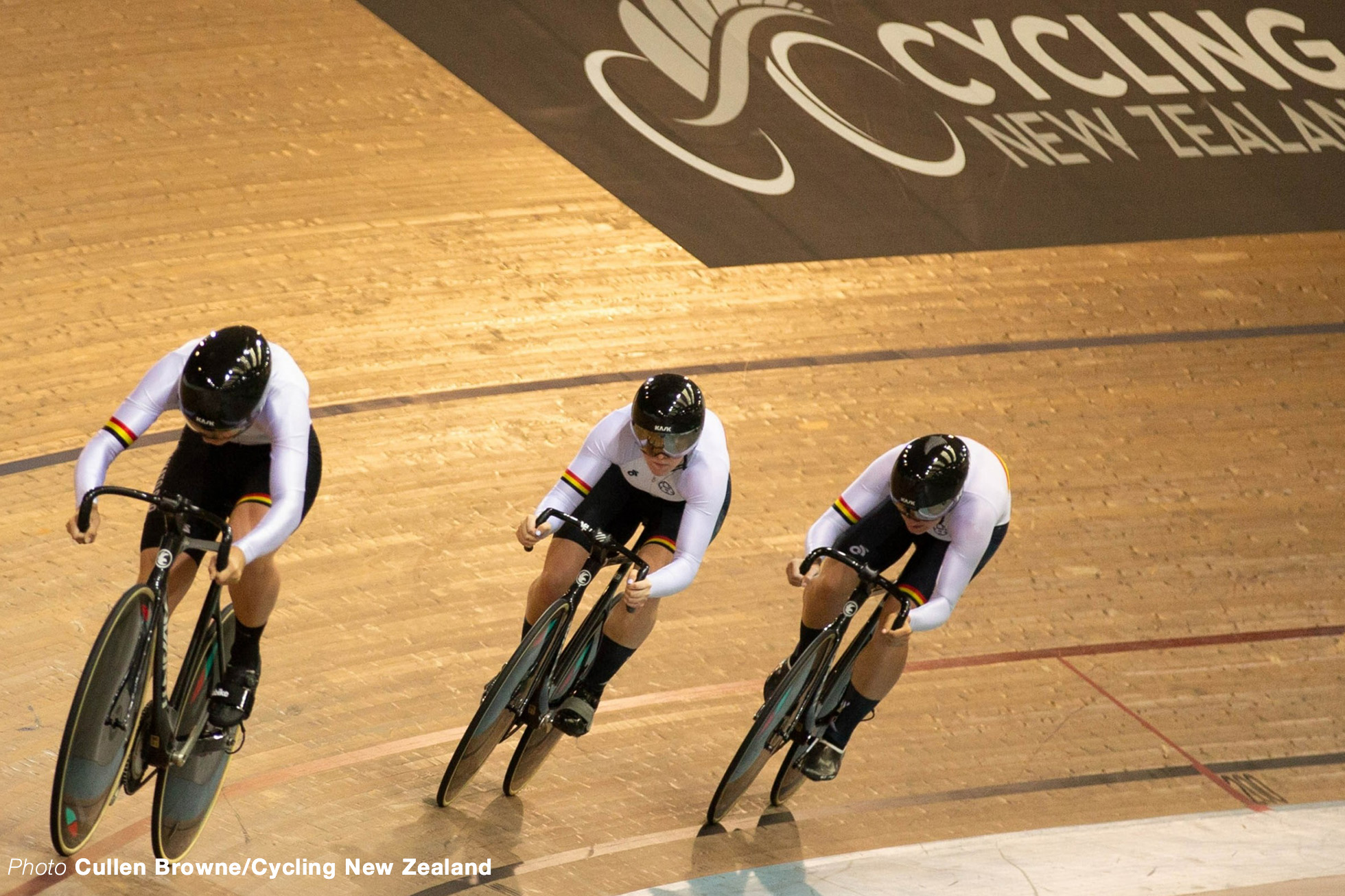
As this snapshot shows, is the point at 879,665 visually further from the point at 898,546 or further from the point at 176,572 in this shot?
the point at 176,572

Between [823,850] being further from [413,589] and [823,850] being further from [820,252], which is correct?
[820,252]

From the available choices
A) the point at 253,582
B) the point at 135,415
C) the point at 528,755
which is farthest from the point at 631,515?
the point at 135,415

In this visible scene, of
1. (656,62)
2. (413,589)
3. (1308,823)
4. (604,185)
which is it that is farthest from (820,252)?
(1308,823)

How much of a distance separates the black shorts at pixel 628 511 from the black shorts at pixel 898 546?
15.8 inches

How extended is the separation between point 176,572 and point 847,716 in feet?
5.98

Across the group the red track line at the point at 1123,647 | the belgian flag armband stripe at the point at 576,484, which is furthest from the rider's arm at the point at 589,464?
the red track line at the point at 1123,647

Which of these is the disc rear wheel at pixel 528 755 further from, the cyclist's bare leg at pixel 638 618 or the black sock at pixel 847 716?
the black sock at pixel 847 716

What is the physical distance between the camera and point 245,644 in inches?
135

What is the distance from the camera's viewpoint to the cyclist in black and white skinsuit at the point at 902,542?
3582 mm

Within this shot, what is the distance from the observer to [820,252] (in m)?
6.66

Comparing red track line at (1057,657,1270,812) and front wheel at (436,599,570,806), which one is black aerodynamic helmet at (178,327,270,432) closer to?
front wheel at (436,599,570,806)

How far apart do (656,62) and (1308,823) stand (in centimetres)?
484

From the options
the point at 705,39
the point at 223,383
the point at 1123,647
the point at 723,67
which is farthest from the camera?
the point at 705,39

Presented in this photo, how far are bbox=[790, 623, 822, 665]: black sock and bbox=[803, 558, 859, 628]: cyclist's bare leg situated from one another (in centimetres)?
1
